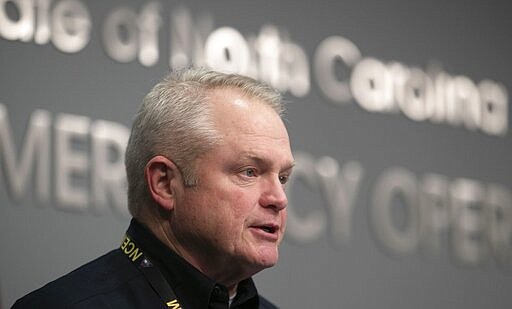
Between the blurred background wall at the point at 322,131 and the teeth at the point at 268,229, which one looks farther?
the blurred background wall at the point at 322,131

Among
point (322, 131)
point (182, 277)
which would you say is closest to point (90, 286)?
point (182, 277)

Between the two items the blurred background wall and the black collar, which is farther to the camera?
the blurred background wall

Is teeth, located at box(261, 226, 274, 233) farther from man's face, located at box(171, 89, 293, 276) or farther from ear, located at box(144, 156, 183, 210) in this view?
ear, located at box(144, 156, 183, 210)

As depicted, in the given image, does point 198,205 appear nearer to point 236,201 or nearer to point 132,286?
point 236,201

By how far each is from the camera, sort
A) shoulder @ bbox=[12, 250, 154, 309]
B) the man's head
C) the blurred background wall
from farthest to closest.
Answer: the blurred background wall, the man's head, shoulder @ bbox=[12, 250, 154, 309]

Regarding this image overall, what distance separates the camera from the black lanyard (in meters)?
2.33

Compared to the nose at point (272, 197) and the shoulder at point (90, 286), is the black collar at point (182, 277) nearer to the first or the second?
the shoulder at point (90, 286)

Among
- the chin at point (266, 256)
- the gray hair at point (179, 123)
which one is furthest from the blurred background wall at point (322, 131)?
the chin at point (266, 256)

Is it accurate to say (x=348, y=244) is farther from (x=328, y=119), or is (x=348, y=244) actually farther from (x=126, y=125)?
(x=126, y=125)

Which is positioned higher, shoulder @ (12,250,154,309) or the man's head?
the man's head

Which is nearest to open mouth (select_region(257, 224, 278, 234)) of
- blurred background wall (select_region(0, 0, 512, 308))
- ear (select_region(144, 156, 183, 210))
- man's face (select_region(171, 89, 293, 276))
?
man's face (select_region(171, 89, 293, 276))

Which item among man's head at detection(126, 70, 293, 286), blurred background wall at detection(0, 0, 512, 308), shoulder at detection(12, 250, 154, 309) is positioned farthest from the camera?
blurred background wall at detection(0, 0, 512, 308)

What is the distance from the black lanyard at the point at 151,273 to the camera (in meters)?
2.33

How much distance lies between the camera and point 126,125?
11.2ft
